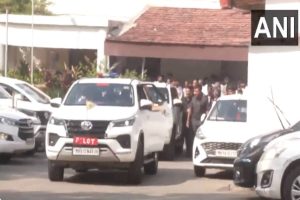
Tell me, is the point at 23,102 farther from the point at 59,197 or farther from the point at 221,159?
the point at 59,197

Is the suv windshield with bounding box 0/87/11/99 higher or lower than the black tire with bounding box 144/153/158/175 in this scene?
higher

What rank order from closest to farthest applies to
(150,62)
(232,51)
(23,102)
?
(23,102), (232,51), (150,62)

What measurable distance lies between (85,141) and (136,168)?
1.09 m

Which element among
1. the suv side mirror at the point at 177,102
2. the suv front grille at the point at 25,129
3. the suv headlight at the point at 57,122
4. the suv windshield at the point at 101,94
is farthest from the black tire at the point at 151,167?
the suv side mirror at the point at 177,102

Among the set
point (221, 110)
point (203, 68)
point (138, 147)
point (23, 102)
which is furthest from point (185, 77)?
point (138, 147)

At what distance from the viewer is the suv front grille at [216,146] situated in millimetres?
18125

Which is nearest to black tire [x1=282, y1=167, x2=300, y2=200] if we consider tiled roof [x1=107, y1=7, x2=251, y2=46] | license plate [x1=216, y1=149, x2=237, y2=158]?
license plate [x1=216, y1=149, x2=237, y2=158]

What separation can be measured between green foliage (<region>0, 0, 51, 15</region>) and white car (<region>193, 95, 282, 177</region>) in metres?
26.2

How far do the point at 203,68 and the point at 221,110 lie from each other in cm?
1672

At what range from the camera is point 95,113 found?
16.9 m

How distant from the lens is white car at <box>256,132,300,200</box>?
13.3m

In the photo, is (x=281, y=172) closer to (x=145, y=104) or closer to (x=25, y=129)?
(x=145, y=104)

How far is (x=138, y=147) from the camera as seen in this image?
17.0 m

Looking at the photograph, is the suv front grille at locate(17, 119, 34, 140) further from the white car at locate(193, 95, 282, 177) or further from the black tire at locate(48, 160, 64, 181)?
the white car at locate(193, 95, 282, 177)
